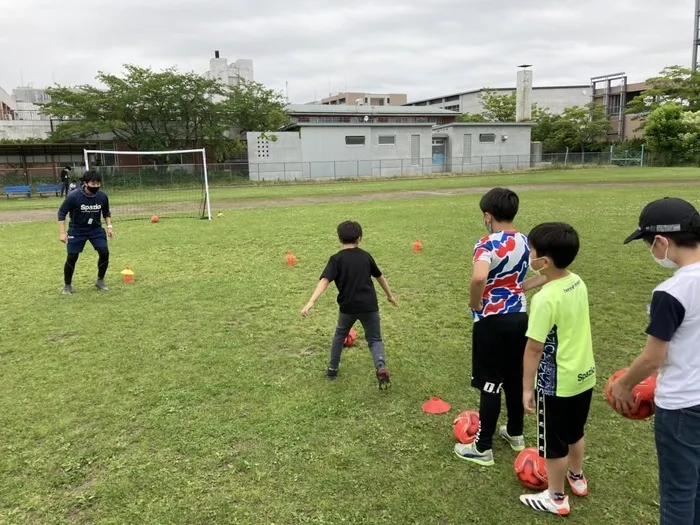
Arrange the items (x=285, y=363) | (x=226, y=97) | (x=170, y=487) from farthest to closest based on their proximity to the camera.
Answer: (x=226, y=97) → (x=285, y=363) → (x=170, y=487)

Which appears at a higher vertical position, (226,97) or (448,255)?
(226,97)

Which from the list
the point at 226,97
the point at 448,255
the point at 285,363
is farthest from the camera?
the point at 226,97

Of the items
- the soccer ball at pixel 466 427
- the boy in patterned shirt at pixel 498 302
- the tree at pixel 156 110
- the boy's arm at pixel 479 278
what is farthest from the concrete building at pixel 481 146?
the boy's arm at pixel 479 278

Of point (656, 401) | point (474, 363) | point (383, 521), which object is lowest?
point (383, 521)

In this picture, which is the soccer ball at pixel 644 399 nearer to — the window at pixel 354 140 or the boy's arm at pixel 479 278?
the boy's arm at pixel 479 278

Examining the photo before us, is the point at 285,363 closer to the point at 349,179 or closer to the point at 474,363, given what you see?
the point at 474,363

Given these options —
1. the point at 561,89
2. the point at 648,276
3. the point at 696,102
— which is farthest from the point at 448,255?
the point at 561,89

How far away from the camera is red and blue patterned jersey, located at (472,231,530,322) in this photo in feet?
9.91

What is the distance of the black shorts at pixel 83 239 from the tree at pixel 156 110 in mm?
35718

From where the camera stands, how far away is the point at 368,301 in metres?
4.25

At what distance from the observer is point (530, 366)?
2.62 metres

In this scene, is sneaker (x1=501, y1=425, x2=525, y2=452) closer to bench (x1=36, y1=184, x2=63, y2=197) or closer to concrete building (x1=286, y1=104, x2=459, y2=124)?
bench (x1=36, y1=184, x2=63, y2=197)

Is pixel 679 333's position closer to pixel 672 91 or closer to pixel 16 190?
pixel 16 190

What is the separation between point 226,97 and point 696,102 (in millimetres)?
45261
